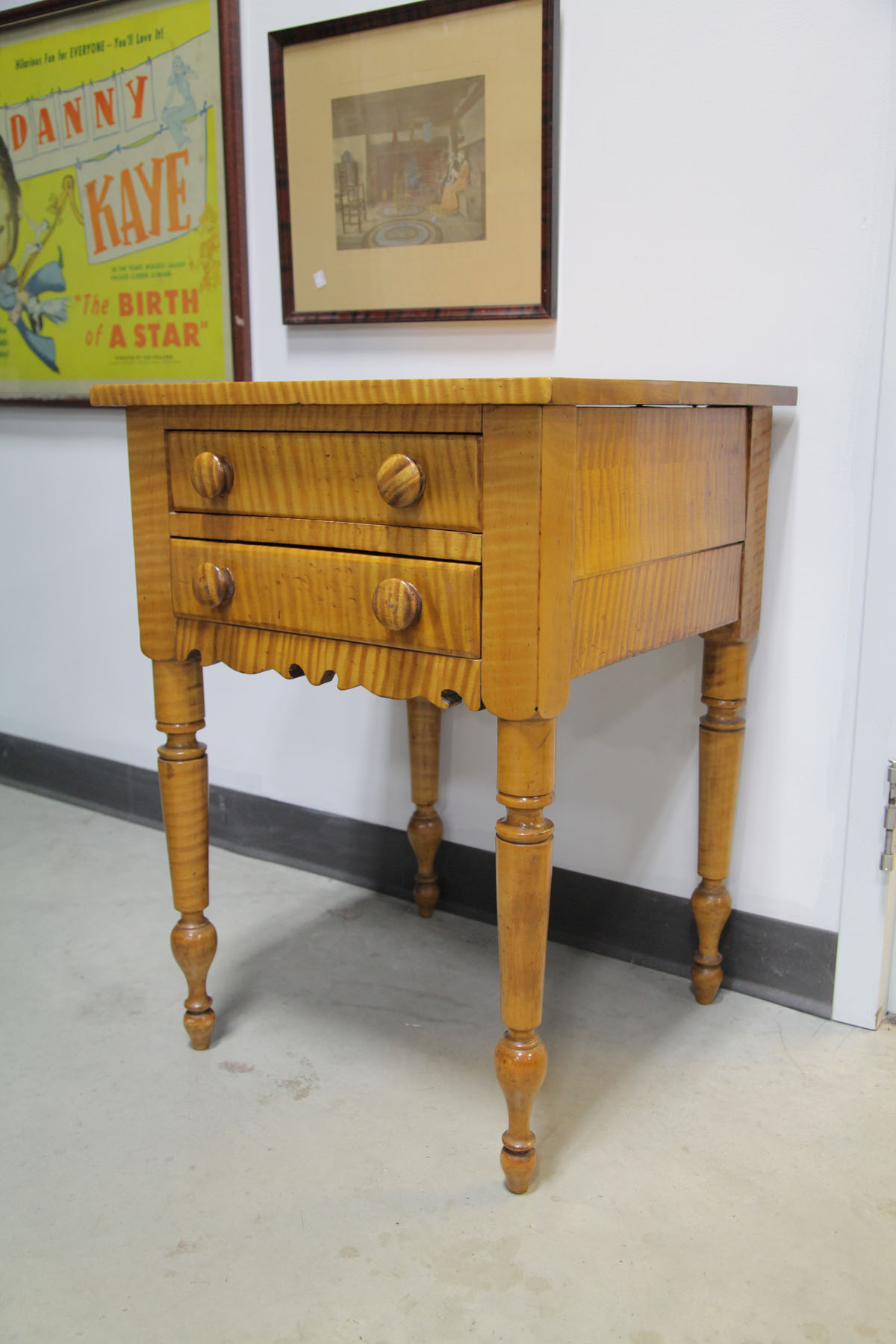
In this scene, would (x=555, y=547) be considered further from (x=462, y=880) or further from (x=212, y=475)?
(x=462, y=880)

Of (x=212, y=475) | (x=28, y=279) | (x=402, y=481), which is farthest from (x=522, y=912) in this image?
(x=28, y=279)

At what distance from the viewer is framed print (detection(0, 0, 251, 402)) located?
86.0 inches

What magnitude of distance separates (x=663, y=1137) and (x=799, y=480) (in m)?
0.93

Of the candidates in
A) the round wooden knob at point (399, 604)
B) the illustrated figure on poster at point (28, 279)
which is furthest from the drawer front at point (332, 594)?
the illustrated figure on poster at point (28, 279)

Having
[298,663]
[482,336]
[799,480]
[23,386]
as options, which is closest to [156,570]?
[298,663]

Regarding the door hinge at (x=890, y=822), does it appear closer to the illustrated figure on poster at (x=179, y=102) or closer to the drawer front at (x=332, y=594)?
the drawer front at (x=332, y=594)

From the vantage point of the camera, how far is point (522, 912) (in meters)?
1.25

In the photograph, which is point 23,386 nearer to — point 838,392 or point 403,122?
point 403,122

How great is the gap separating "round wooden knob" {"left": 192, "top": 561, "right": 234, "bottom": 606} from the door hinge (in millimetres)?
977

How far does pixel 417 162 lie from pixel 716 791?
116 cm

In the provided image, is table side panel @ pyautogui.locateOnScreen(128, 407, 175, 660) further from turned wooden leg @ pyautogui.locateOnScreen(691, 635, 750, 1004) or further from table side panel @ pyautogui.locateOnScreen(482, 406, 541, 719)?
turned wooden leg @ pyautogui.locateOnScreen(691, 635, 750, 1004)

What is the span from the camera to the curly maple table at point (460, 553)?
116cm

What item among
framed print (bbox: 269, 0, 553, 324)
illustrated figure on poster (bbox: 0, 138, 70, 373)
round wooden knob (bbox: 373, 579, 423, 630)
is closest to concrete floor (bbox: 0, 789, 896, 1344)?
round wooden knob (bbox: 373, 579, 423, 630)

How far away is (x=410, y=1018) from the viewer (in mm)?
1741
